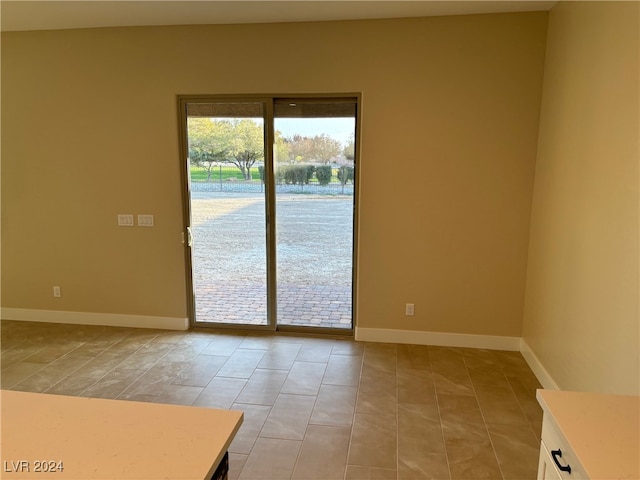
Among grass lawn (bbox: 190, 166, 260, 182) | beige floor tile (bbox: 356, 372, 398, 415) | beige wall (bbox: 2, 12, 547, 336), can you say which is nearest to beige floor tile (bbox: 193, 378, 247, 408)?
beige floor tile (bbox: 356, 372, 398, 415)

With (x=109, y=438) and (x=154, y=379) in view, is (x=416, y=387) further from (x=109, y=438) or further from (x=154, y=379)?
(x=109, y=438)

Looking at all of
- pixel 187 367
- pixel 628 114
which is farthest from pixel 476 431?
pixel 187 367

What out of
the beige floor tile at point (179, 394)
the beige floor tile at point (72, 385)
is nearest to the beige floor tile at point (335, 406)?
the beige floor tile at point (179, 394)

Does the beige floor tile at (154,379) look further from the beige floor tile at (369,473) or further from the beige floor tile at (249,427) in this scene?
the beige floor tile at (369,473)

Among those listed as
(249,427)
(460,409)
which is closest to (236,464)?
(249,427)

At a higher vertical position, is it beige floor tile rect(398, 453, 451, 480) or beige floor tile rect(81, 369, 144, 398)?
beige floor tile rect(398, 453, 451, 480)

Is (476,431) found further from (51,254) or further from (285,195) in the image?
(51,254)

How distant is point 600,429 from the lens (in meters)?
1.18

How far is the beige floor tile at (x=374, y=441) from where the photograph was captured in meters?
2.32

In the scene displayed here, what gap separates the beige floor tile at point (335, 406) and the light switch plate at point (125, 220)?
252cm

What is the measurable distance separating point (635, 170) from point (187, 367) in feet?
10.9

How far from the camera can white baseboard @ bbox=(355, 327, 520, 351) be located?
3811 millimetres

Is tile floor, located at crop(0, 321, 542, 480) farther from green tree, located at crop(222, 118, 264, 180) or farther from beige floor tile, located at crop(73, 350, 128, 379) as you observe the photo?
green tree, located at crop(222, 118, 264, 180)

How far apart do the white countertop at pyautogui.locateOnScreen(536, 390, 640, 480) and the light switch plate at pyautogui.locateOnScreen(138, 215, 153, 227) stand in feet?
12.2
